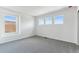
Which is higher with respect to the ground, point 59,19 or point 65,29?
point 59,19

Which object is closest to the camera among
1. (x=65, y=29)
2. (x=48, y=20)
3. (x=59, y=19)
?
(x=65, y=29)

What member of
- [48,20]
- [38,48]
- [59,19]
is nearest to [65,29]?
[59,19]

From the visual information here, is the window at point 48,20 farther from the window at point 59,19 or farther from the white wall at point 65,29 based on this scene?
the window at point 59,19

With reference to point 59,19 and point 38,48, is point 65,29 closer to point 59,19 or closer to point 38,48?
point 59,19

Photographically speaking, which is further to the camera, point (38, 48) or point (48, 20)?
point (48, 20)

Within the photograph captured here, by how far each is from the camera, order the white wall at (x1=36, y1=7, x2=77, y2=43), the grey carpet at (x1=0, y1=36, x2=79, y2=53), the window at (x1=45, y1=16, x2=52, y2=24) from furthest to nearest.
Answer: the window at (x1=45, y1=16, x2=52, y2=24), the white wall at (x1=36, y1=7, x2=77, y2=43), the grey carpet at (x1=0, y1=36, x2=79, y2=53)

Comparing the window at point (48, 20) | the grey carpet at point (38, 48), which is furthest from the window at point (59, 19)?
the grey carpet at point (38, 48)

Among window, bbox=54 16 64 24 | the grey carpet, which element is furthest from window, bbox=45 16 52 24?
the grey carpet

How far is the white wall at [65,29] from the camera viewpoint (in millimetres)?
3301

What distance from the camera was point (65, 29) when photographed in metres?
3.82

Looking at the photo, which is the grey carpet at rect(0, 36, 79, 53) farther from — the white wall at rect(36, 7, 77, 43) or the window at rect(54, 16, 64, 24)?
the window at rect(54, 16, 64, 24)

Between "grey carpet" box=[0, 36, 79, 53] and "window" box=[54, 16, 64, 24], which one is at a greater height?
"window" box=[54, 16, 64, 24]

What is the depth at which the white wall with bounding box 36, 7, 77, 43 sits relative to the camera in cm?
330

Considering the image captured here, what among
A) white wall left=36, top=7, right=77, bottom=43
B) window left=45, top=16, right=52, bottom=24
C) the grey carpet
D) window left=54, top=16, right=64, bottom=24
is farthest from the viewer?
window left=45, top=16, right=52, bottom=24
